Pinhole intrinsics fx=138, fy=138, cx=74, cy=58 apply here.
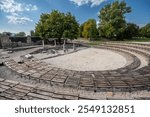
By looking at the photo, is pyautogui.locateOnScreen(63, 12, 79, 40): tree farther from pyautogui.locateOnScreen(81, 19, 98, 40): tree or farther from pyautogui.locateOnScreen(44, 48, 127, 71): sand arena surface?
pyautogui.locateOnScreen(81, 19, 98, 40): tree

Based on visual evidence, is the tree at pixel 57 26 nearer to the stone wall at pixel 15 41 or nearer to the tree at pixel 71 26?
the tree at pixel 71 26

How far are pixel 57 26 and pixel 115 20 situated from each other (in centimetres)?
1956

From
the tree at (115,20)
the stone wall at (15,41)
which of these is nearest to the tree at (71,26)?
the stone wall at (15,41)

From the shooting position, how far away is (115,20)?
40.0m

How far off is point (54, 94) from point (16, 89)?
6.80ft

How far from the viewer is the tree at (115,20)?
132ft

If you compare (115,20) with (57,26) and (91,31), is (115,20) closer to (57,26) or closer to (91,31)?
(91,31)

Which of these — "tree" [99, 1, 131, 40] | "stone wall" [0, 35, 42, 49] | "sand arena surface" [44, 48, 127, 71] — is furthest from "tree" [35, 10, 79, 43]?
"tree" [99, 1, 131, 40]

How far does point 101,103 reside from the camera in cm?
490

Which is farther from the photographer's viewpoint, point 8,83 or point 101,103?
point 8,83

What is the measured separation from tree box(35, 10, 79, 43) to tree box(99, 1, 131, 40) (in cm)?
1401

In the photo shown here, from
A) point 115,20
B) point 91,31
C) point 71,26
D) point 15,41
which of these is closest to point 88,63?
point 71,26

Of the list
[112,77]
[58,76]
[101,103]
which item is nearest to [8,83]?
[58,76]

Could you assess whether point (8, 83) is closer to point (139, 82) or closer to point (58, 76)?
point (58, 76)
